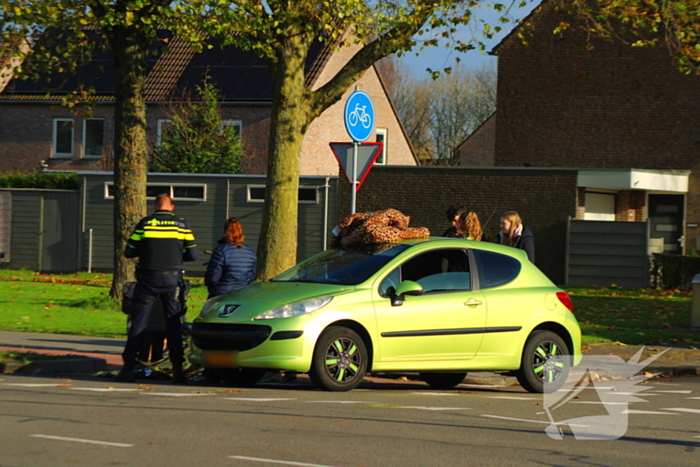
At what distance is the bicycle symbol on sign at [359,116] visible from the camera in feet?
38.7

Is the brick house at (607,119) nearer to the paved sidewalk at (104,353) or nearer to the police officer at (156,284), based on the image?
the paved sidewalk at (104,353)

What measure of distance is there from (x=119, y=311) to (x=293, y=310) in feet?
28.8

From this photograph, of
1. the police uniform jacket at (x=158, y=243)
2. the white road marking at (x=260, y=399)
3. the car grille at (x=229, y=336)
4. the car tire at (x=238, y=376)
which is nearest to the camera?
the white road marking at (x=260, y=399)

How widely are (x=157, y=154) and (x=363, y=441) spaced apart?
87.7ft

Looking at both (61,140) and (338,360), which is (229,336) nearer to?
(338,360)

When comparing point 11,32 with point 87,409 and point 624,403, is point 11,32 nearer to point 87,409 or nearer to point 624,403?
point 87,409

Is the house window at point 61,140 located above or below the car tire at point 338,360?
above

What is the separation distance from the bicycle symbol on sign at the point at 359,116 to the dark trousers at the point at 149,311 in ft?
11.0

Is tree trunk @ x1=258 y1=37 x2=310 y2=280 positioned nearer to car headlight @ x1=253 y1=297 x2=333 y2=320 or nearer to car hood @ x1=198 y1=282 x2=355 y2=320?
car hood @ x1=198 y1=282 x2=355 y2=320

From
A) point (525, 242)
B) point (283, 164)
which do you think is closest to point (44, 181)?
point (283, 164)

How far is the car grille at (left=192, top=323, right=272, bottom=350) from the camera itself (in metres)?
8.46

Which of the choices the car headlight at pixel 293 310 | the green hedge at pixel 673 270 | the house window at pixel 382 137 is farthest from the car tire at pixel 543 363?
the house window at pixel 382 137

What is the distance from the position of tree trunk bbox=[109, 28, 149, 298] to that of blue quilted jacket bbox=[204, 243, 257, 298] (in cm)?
651

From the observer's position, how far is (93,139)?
38875mm
